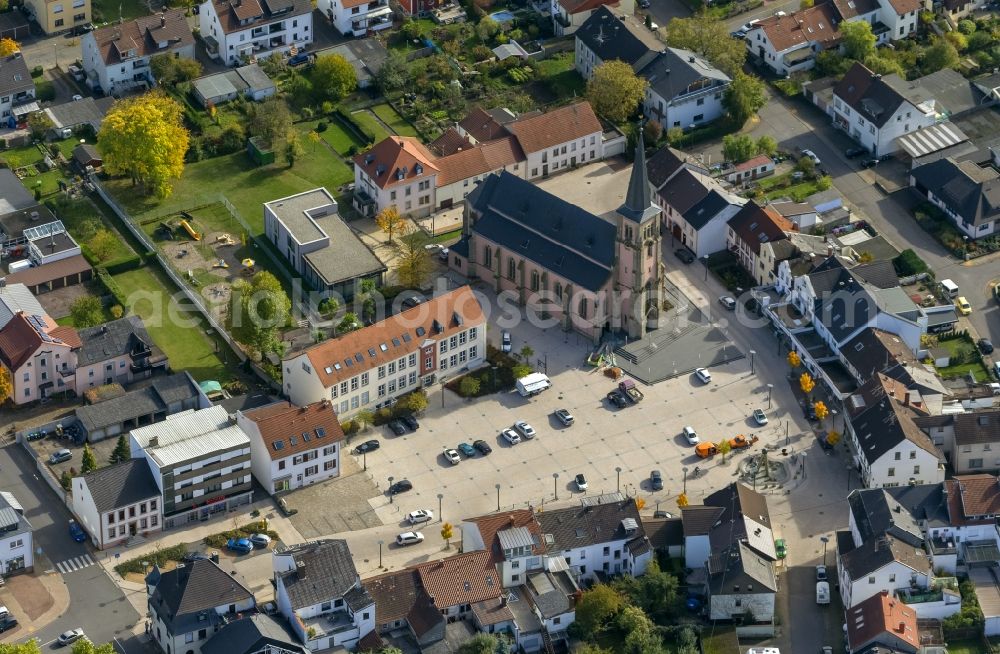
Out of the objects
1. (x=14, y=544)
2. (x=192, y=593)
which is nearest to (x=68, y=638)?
(x=14, y=544)

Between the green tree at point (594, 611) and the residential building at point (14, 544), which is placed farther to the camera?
the residential building at point (14, 544)

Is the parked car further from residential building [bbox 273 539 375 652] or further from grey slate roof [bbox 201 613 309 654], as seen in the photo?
residential building [bbox 273 539 375 652]

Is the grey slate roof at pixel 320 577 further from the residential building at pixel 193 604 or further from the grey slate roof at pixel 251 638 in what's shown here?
the residential building at pixel 193 604

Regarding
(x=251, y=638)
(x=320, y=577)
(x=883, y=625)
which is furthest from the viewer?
(x=320, y=577)

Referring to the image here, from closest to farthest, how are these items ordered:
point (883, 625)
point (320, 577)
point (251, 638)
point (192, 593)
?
1. point (251, 638)
2. point (883, 625)
3. point (192, 593)
4. point (320, 577)

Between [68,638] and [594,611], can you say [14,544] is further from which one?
[594,611]

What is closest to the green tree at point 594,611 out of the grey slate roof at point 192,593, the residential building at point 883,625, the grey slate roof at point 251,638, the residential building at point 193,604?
the residential building at point 883,625
